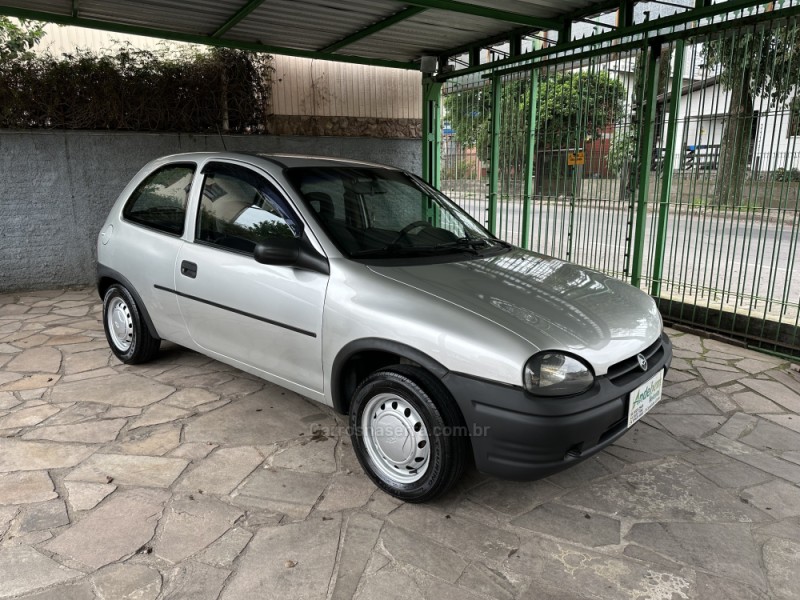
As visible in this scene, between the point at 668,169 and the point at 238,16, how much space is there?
4.75 m

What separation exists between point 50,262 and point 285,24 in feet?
13.9

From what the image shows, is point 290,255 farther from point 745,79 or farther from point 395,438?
point 745,79

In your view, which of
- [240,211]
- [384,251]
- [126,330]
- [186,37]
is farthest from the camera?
[186,37]

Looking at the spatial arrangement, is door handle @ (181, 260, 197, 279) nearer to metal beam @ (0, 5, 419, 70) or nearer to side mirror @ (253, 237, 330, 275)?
side mirror @ (253, 237, 330, 275)

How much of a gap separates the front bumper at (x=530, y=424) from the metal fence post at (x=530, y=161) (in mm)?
4869

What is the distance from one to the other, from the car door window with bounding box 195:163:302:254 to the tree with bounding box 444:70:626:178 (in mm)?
4238

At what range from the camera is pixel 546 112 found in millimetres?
6879

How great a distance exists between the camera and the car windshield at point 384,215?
11.1 feet

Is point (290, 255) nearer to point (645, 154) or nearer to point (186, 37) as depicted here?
point (645, 154)

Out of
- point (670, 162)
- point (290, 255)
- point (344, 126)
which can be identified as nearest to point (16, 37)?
point (344, 126)

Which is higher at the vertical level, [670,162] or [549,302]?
[670,162]

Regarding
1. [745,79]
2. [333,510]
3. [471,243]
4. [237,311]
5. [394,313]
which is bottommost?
[333,510]

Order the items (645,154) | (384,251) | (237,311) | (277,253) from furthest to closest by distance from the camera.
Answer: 1. (645,154)
2. (237,311)
3. (384,251)
4. (277,253)

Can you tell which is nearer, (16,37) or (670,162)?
(670,162)
